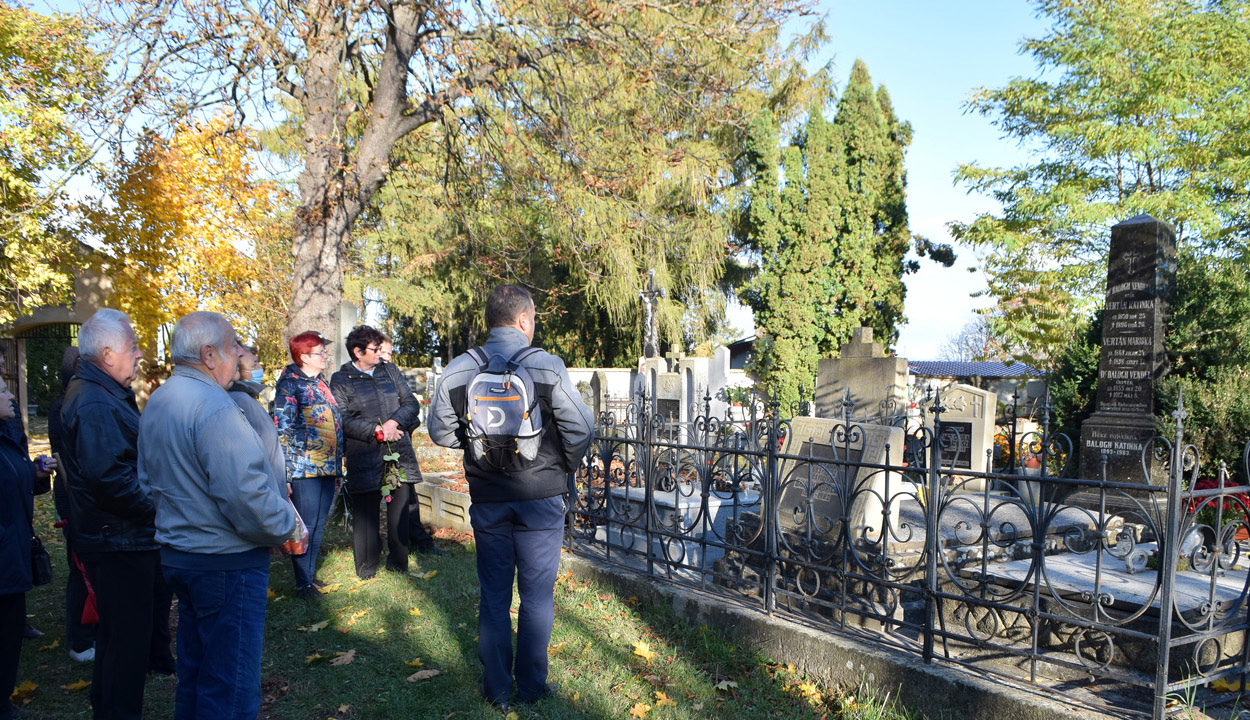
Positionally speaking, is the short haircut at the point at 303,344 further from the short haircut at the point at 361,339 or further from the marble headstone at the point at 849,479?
the marble headstone at the point at 849,479

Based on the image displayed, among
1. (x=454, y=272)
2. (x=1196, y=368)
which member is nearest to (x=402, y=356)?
(x=454, y=272)

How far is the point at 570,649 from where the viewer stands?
4.03 m

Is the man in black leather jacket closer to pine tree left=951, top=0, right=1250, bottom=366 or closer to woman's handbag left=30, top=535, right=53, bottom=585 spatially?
woman's handbag left=30, top=535, right=53, bottom=585

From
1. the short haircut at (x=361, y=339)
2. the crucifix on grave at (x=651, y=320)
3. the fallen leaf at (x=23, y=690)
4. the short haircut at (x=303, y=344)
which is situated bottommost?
the fallen leaf at (x=23, y=690)

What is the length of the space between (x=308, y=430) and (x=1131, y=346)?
758 cm

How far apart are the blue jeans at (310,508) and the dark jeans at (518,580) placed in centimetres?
200

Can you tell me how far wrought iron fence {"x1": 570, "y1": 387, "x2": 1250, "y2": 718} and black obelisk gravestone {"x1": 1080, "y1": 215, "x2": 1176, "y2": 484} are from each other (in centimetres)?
160

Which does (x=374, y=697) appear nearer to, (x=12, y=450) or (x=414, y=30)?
(x=12, y=450)

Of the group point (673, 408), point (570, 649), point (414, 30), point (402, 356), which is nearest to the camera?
point (570, 649)

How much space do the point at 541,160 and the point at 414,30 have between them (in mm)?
1877

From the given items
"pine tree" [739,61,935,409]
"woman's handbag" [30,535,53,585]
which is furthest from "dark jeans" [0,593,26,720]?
"pine tree" [739,61,935,409]

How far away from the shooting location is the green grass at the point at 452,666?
11.2 feet

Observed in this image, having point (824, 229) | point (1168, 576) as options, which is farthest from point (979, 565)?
point (824, 229)

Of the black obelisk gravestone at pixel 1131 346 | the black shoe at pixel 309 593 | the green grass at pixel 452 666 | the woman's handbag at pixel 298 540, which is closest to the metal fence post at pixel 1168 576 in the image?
the green grass at pixel 452 666
